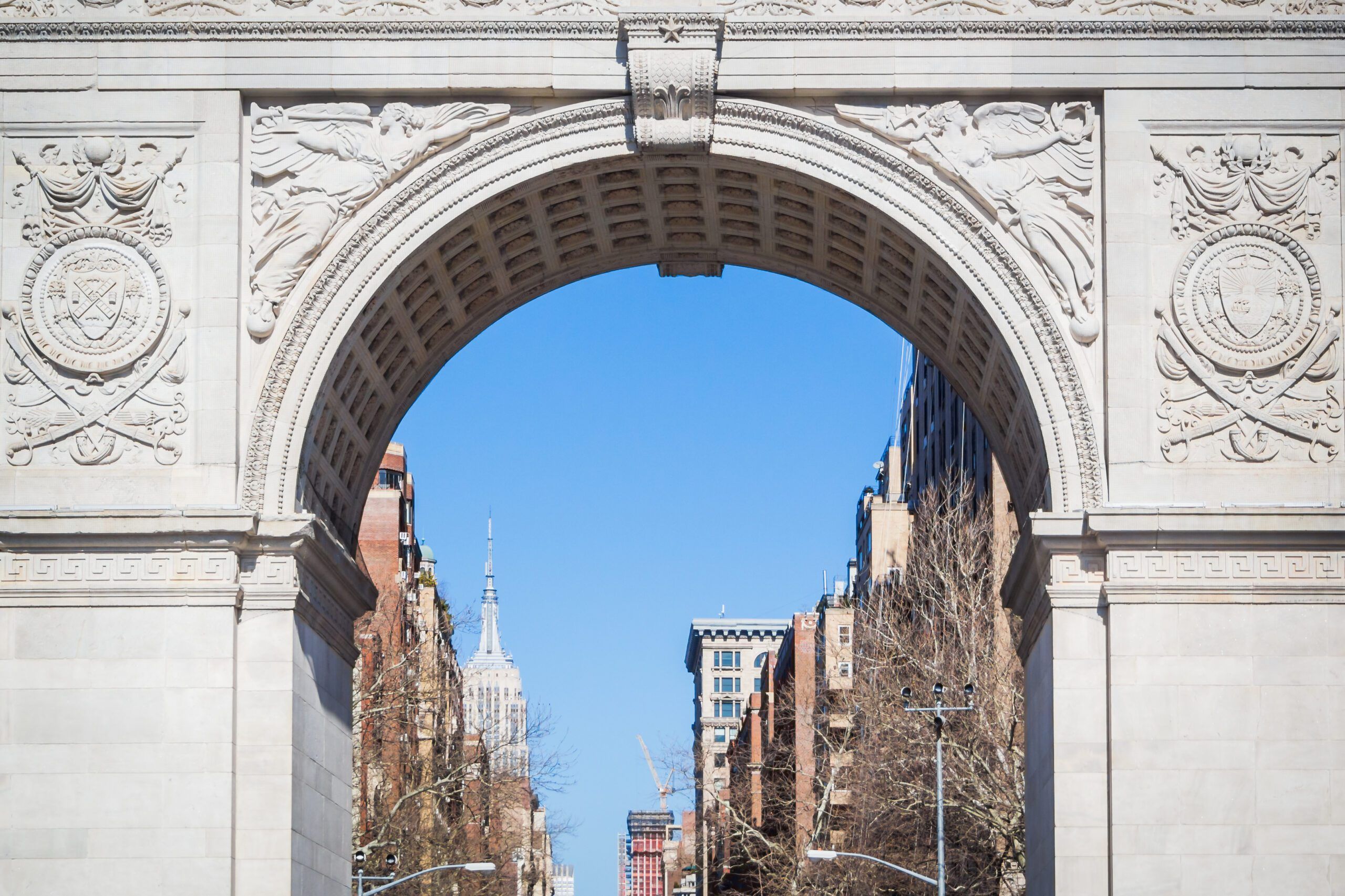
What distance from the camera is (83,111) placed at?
1350 inches

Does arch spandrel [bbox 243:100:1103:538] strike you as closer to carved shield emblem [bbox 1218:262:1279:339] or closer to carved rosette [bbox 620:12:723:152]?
carved rosette [bbox 620:12:723:152]

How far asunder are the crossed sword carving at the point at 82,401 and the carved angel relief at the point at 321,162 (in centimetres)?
176

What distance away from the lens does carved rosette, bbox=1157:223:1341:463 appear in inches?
1304

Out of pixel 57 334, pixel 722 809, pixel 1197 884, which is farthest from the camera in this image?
pixel 722 809

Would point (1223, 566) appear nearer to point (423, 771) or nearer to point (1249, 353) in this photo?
point (1249, 353)

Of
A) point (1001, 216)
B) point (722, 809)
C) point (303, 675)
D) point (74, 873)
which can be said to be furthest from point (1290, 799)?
point (722, 809)

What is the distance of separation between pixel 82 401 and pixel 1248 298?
696 inches

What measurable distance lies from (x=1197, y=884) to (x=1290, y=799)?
71.3 inches

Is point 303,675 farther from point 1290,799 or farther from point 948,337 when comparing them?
point 1290,799

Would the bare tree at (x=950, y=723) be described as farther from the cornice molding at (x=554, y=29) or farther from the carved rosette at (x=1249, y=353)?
the cornice molding at (x=554, y=29)

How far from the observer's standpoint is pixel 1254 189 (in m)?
33.8

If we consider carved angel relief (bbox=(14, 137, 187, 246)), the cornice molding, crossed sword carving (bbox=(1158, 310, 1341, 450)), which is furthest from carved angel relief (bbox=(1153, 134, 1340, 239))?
carved angel relief (bbox=(14, 137, 187, 246))

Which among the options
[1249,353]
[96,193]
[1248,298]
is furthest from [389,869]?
[1248,298]

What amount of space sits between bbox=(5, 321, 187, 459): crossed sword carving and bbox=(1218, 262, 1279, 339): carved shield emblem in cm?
1578
